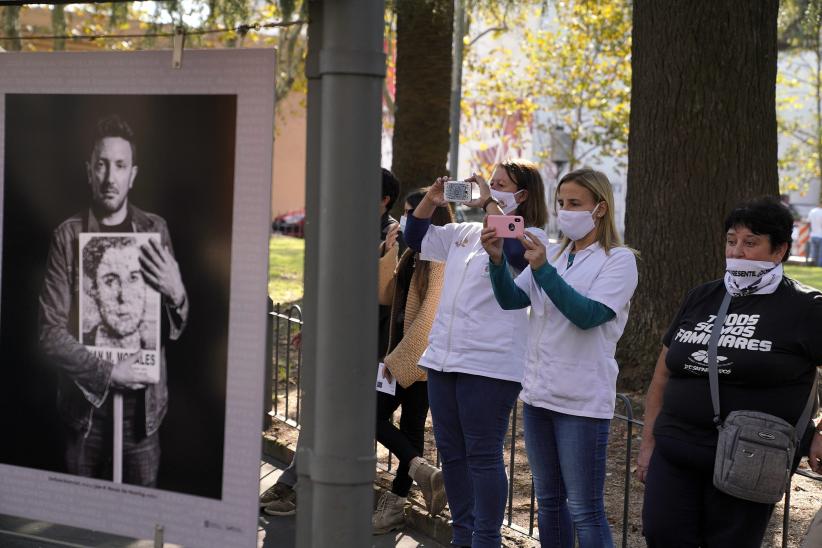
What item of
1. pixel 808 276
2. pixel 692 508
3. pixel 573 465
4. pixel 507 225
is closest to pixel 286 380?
pixel 573 465

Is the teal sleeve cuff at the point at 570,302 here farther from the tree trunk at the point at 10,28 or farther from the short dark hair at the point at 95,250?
the tree trunk at the point at 10,28

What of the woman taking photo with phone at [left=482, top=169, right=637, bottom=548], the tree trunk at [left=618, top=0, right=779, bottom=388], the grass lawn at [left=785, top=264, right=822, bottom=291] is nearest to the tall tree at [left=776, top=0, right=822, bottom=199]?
the tree trunk at [left=618, top=0, right=779, bottom=388]

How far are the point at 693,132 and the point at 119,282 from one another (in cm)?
620

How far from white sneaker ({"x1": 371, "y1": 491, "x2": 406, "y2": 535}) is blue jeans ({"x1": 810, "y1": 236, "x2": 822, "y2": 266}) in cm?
2349

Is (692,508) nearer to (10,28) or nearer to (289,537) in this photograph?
(289,537)

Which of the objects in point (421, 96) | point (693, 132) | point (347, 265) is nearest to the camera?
point (347, 265)

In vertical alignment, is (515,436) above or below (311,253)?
below

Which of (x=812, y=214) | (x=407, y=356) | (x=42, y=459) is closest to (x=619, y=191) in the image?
(x=812, y=214)

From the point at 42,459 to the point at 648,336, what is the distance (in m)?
6.46

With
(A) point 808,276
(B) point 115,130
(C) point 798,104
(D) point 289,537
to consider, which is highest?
(C) point 798,104

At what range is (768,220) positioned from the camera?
380cm

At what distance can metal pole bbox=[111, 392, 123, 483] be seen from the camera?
2768 millimetres

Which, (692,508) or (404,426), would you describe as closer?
(692,508)

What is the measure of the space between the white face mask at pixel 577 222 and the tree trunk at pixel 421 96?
664 cm
